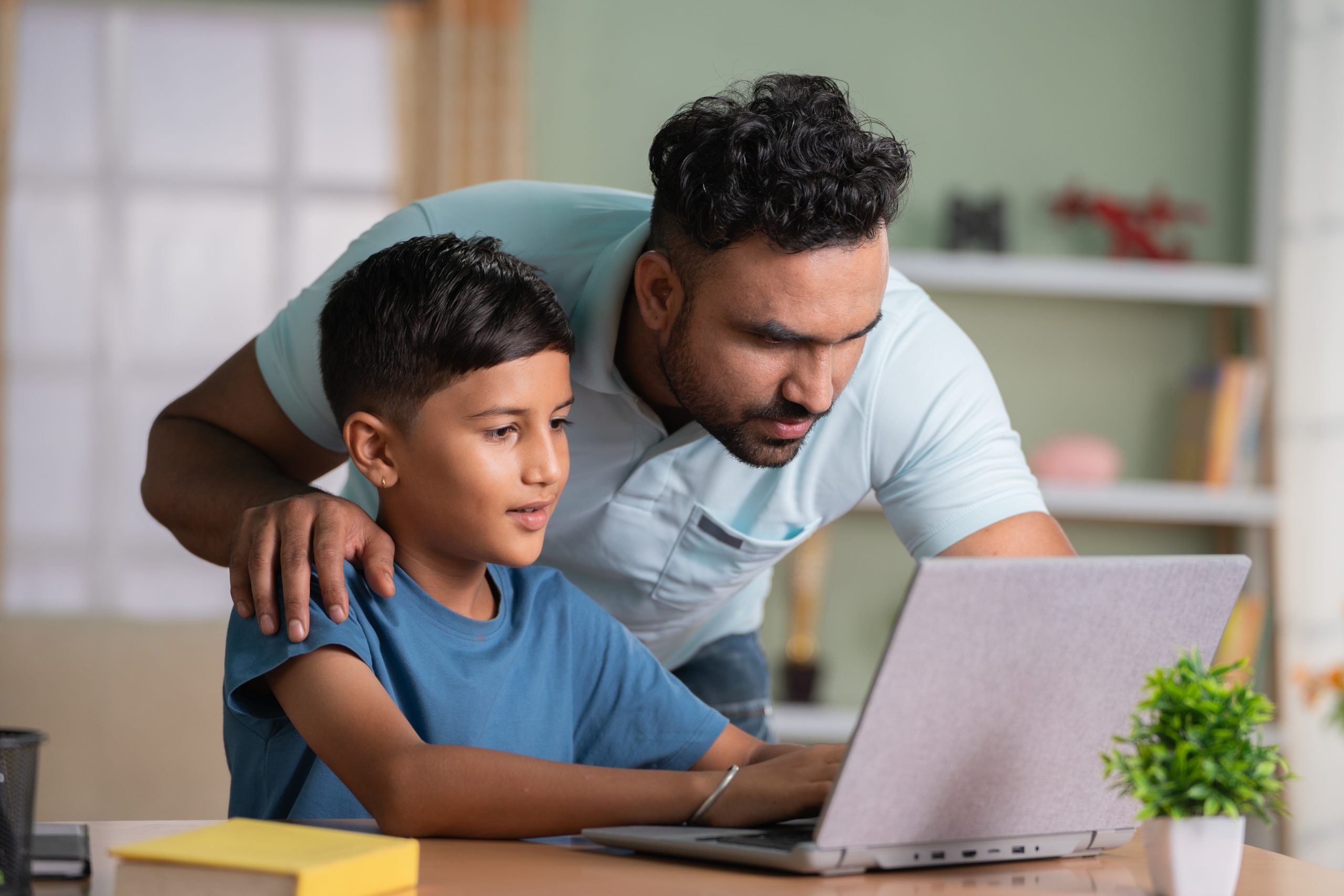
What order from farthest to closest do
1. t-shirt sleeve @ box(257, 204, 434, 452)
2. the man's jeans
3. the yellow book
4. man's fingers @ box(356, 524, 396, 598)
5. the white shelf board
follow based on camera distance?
the white shelf board, the man's jeans, t-shirt sleeve @ box(257, 204, 434, 452), man's fingers @ box(356, 524, 396, 598), the yellow book

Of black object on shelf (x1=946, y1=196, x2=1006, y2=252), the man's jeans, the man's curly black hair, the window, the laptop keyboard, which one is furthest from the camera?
the window

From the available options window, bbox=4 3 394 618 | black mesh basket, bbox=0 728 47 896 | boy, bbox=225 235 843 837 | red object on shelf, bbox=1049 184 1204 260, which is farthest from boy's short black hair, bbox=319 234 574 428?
red object on shelf, bbox=1049 184 1204 260

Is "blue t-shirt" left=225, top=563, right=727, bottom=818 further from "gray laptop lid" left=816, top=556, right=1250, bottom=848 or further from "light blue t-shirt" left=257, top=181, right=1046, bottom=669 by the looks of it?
"gray laptop lid" left=816, top=556, right=1250, bottom=848

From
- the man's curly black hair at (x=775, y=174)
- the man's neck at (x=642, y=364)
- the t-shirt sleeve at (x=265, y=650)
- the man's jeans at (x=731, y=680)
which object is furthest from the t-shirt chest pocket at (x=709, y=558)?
the t-shirt sleeve at (x=265, y=650)

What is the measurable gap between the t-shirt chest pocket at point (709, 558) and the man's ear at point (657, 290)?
0.78 feet

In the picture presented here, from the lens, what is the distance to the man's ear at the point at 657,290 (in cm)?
133

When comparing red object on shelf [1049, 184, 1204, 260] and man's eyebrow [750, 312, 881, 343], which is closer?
man's eyebrow [750, 312, 881, 343]

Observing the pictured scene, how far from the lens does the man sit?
1242 mm

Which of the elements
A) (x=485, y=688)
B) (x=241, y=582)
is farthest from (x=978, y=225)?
A: (x=241, y=582)

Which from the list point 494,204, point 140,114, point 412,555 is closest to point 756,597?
point 494,204

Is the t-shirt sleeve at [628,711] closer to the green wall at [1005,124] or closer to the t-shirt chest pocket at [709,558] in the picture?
the t-shirt chest pocket at [709,558]

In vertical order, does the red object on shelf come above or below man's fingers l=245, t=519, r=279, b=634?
above

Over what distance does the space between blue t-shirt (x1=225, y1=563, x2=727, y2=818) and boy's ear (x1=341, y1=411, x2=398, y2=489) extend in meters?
0.09

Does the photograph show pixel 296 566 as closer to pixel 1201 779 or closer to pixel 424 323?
pixel 424 323
